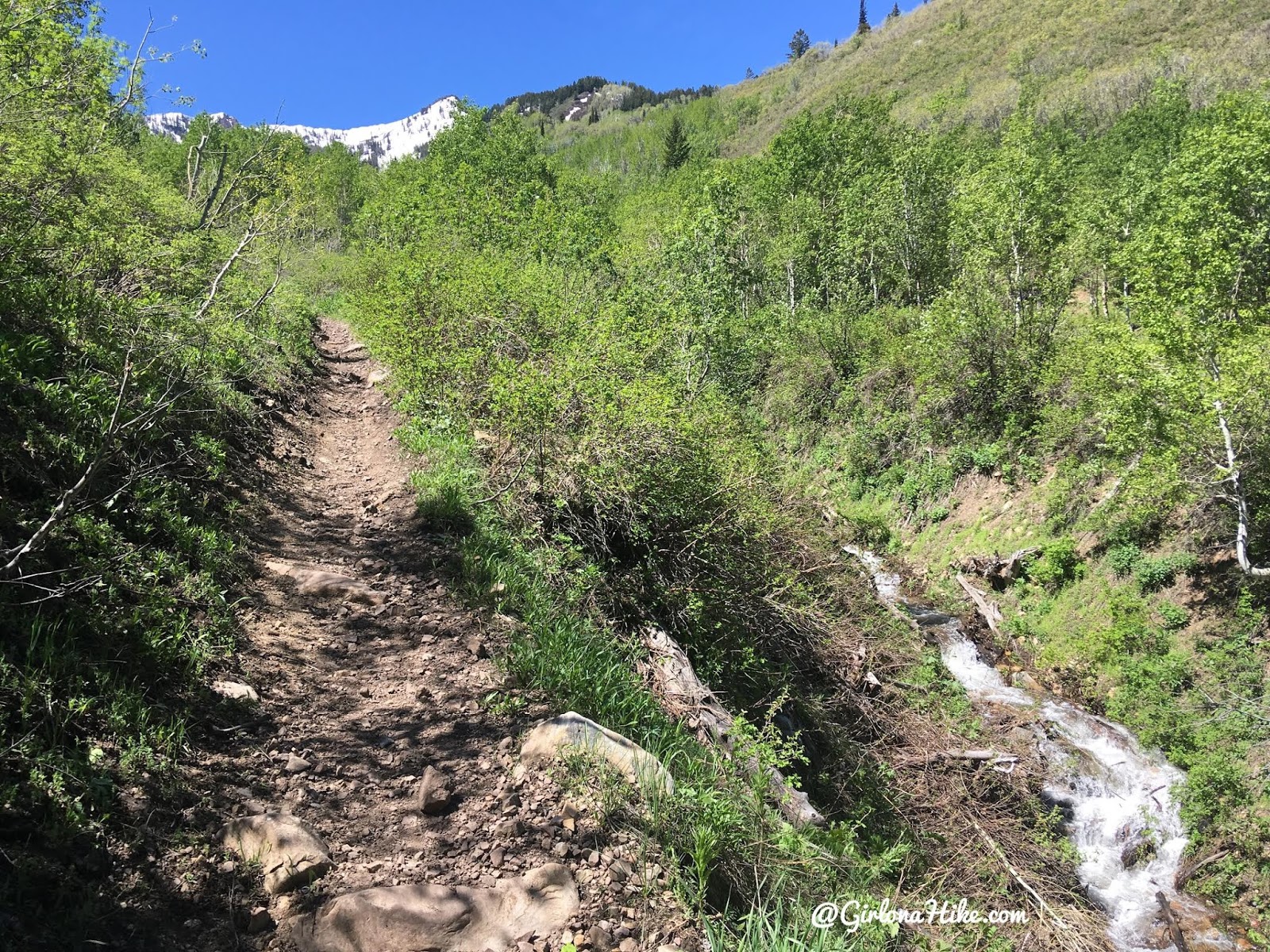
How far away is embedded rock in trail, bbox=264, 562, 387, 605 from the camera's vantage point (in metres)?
5.64

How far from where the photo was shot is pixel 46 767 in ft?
9.32

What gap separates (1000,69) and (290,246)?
7399 cm

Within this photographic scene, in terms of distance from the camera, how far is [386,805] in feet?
11.9

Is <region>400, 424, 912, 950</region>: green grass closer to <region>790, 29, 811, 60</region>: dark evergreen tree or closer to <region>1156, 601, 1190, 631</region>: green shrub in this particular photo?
<region>1156, 601, 1190, 631</region>: green shrub

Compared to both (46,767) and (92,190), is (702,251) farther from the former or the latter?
(46,767)

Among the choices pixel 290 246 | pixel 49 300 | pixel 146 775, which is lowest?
pixel 146 775

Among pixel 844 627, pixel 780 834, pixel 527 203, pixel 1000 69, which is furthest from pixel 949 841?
pixel 1000 69

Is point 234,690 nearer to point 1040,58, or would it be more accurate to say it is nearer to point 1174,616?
point 1174,616

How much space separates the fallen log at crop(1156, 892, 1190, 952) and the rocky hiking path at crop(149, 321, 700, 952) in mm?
8235

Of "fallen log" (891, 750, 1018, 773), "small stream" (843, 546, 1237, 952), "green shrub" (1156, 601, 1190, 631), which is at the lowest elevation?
"small stream" (843, 546, 1237, 952)

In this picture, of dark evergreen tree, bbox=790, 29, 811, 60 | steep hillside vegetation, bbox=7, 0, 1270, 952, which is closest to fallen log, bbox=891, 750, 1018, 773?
steep hillside vegetation, bbox=7, 0, 1270, 952

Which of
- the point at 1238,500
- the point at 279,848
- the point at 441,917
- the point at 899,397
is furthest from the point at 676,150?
the point at 441,917

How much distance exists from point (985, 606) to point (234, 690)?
14.1m

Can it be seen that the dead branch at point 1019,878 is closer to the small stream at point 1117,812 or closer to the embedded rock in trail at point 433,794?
the small stream at point 1117,812
